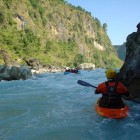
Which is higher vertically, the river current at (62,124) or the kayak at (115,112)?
the kayak at (115,112)

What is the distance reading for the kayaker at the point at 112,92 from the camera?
29.3 ft

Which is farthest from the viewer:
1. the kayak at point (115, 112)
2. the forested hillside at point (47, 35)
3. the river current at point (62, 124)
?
the forested hillside at point (47, 35)

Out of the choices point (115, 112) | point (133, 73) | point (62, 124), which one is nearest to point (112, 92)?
point (115, 112)

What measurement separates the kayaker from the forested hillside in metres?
45.3

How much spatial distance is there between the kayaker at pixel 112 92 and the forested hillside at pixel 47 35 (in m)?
45.3

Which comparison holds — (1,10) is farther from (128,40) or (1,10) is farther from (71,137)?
(71,137)

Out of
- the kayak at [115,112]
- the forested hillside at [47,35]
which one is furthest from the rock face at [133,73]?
the forested hillside at [47,35]

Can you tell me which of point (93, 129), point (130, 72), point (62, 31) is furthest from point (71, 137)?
point (62, 31)

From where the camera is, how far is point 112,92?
895 centimetres

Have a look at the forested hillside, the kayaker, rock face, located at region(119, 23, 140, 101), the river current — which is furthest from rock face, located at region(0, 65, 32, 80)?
the forested hillside

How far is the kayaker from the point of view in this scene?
8938mm

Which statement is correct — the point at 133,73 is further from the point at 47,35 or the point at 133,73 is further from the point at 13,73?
the point at 47,35

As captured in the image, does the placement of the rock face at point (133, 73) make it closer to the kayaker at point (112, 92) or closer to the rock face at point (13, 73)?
the kayaker at point (112, 92)

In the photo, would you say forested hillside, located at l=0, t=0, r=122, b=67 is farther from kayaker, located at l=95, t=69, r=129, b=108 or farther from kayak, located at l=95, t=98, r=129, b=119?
kayak, located at l=95, t=98, r=129, b=119
